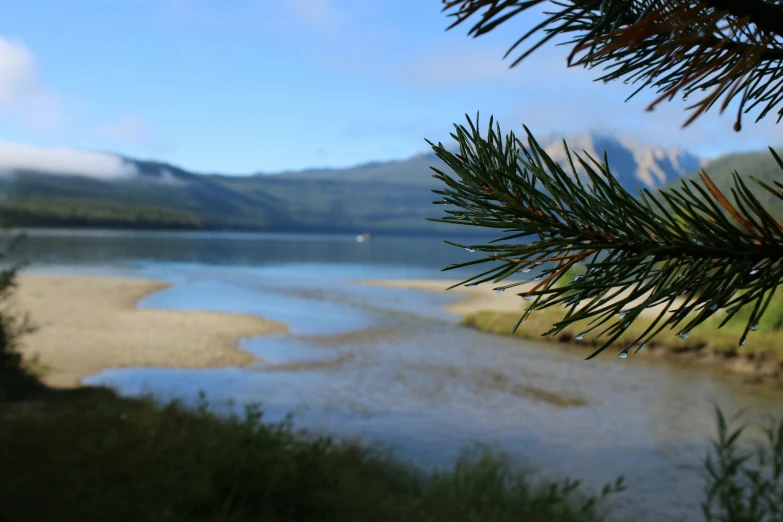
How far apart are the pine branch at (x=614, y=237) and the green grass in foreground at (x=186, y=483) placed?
129 inches

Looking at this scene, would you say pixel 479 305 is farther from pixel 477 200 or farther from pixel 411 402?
pixel 477 200

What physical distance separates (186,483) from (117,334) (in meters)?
20.2

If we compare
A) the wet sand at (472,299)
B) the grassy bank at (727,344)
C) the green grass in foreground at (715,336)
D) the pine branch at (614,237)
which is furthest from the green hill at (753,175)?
the wet sand at (472,299)

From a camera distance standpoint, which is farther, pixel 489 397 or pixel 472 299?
pixel 472 299

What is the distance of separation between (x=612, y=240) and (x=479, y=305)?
113 ft

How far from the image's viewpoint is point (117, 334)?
22.4 meters

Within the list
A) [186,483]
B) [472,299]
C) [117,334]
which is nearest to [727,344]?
[472,299]

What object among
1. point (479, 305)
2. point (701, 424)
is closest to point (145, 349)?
point (701, 424)

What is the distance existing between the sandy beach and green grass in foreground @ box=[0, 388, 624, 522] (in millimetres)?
8110

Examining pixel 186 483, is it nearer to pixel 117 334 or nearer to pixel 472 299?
pixel 117 334

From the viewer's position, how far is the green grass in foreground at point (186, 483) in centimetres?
404

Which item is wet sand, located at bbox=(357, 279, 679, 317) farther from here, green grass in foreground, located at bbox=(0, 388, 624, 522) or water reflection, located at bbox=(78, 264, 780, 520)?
green grass in foreground, located at bbox=(0, 388, 624, 522)

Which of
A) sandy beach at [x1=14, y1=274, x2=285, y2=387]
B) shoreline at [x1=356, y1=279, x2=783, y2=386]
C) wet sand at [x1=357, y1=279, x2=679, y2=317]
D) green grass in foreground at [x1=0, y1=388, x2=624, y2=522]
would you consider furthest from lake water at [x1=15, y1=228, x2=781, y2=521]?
wet sand at [x1=357, y1=279, x2=679, y2=317]

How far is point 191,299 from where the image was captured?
3497 centimetres
